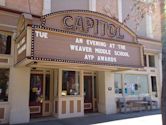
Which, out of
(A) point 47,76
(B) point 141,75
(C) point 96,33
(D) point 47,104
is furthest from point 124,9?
(D) point 47,104

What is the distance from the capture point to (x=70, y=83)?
12859 mm

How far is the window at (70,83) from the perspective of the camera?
12.6m

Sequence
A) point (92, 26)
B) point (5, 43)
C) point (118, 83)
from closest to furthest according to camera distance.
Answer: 1. point (92, 26)
2. point (5, 43)
3. point (118, 83)

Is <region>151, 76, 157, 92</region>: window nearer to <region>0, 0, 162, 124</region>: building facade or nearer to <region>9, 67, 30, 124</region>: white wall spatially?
<region>0, 0, 162, 124</region>: building facade

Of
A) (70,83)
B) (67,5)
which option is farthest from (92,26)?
(70,83)

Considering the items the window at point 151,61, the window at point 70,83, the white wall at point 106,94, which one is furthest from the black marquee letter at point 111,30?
the window at point 151,61

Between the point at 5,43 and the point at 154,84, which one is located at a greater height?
the point at 5,43

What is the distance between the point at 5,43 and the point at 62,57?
11.4 feet

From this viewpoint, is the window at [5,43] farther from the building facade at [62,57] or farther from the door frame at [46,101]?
the door frame at [46,101]

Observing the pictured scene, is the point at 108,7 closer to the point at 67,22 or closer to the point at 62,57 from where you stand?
the point at 67,22

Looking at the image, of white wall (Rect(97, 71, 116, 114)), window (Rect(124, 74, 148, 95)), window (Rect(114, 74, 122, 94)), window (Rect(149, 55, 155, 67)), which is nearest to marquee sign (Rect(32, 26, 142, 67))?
white wall (Rect(97, 71, 116, 114))

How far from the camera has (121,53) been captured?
37.6 ft

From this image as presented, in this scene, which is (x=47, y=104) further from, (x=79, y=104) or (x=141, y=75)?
(x=141, y=75)

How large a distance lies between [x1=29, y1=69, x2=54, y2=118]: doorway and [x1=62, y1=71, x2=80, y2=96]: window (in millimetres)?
833
